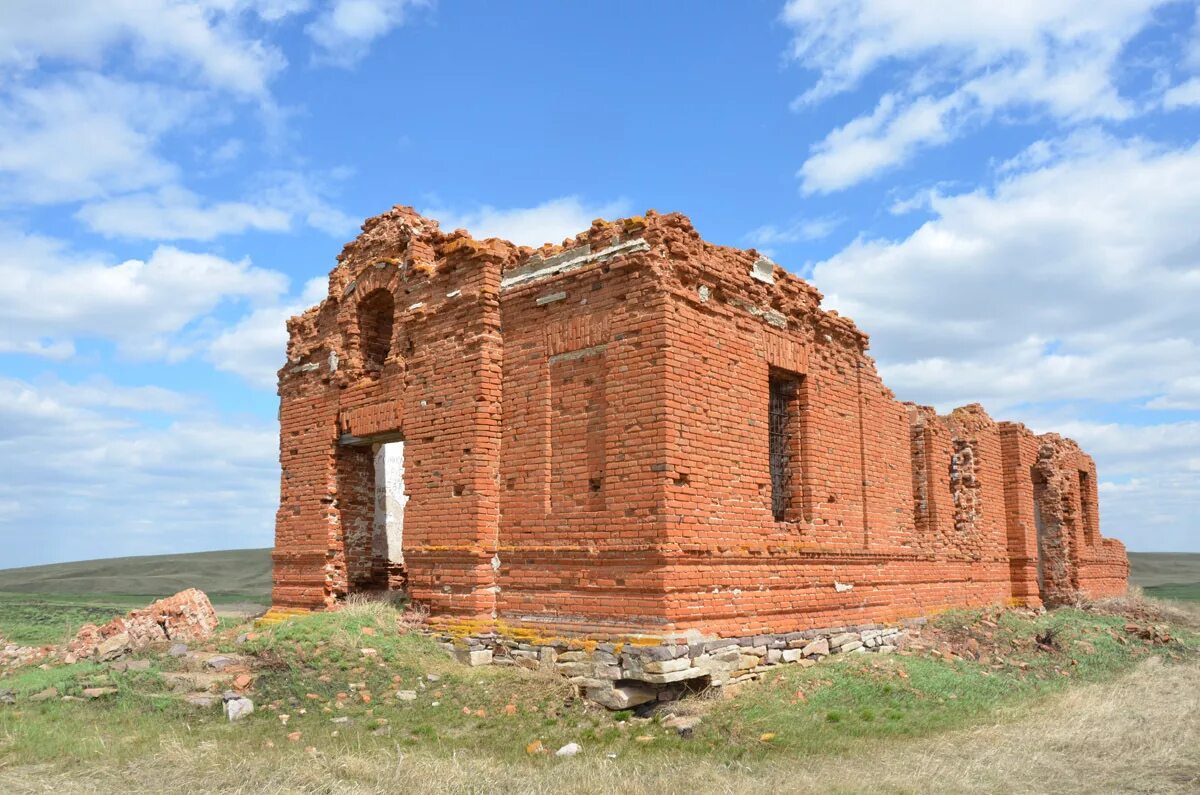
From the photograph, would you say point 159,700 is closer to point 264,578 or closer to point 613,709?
point 613,709

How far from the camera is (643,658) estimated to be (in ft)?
27.3

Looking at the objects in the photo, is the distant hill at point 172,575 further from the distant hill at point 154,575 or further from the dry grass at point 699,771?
the dry grass at point 699,771

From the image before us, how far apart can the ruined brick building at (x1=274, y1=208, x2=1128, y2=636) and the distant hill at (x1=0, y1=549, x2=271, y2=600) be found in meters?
24.8

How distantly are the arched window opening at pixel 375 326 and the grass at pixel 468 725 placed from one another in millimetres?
3790

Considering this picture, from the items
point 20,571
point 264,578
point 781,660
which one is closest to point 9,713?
point 781,660

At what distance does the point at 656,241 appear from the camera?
363 inches

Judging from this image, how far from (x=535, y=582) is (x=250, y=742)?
3.24 meters

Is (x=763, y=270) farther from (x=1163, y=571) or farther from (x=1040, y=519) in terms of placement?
(x=1163, y=571)

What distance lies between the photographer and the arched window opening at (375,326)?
12.9 meters

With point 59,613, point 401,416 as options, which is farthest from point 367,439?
point 59,613

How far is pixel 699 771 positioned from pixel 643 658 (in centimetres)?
182

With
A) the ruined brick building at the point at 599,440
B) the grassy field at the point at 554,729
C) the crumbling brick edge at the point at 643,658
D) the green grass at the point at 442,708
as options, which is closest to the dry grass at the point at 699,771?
the grassy field at the point at 554,729

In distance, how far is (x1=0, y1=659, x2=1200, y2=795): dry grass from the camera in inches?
244

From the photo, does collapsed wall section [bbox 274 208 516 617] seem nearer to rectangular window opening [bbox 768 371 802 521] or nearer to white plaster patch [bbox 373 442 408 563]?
white plaster patch [bbox 373 442 408 563]
